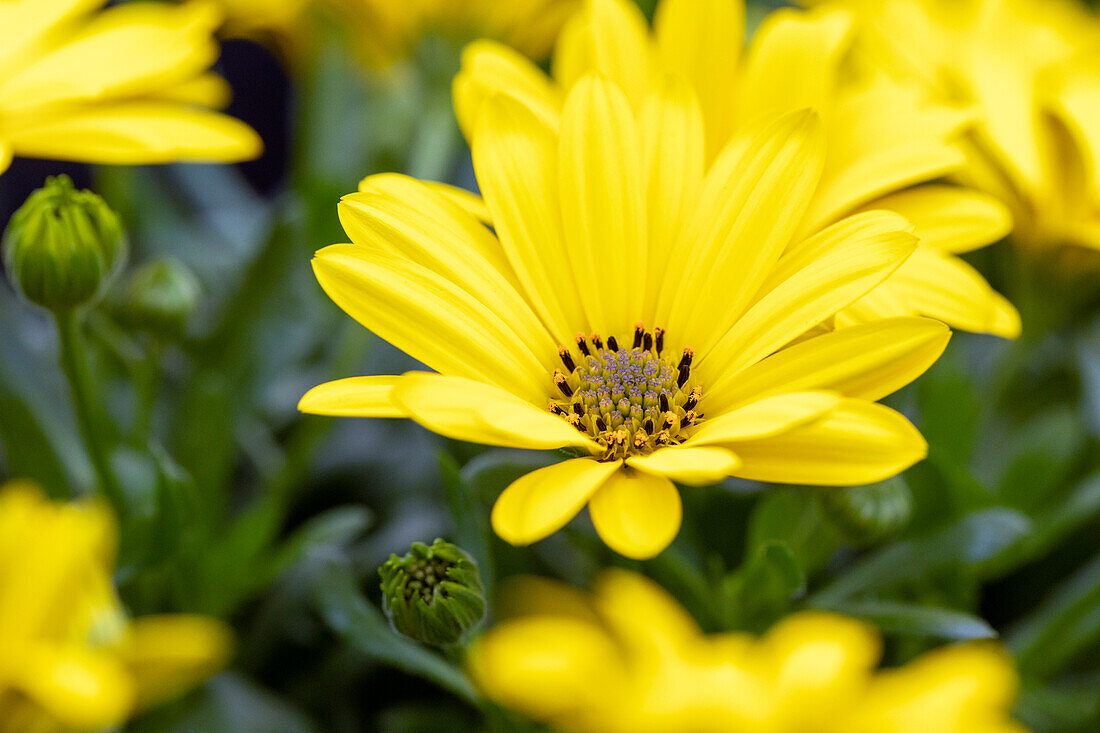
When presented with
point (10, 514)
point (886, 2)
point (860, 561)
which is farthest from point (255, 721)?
point (886, 2)

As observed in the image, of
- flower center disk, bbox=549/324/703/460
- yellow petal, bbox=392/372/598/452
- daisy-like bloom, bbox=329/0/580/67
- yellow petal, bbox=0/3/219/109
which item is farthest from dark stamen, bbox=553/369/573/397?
daisy-like bloom, bbox=329/0/580/67

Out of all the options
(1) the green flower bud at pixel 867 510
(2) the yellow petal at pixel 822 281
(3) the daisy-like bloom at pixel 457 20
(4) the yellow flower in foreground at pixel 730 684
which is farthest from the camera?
(3) the daisy-like bloom at pixel 457 20

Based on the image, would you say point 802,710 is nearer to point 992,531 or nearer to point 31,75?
point 992,531

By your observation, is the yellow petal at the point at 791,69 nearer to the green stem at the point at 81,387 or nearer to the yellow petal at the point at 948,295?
the yellow petal at the point at 948,295

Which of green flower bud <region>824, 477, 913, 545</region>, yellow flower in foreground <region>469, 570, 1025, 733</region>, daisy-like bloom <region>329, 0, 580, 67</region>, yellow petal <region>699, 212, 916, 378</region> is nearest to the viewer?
yellow flower in foreground <region>469, 570, 1025, 733</region>

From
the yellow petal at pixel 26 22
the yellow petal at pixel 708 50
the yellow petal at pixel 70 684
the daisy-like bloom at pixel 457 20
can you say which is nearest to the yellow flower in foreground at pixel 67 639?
the yellow petal at pixel 70 684

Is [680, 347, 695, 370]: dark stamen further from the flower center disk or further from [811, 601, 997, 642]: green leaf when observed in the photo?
[811, 601, 997, 642]: green leaf

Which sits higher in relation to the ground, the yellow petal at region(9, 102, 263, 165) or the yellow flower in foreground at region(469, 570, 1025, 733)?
the yellow petal at region(9, 102, 263, 165)
